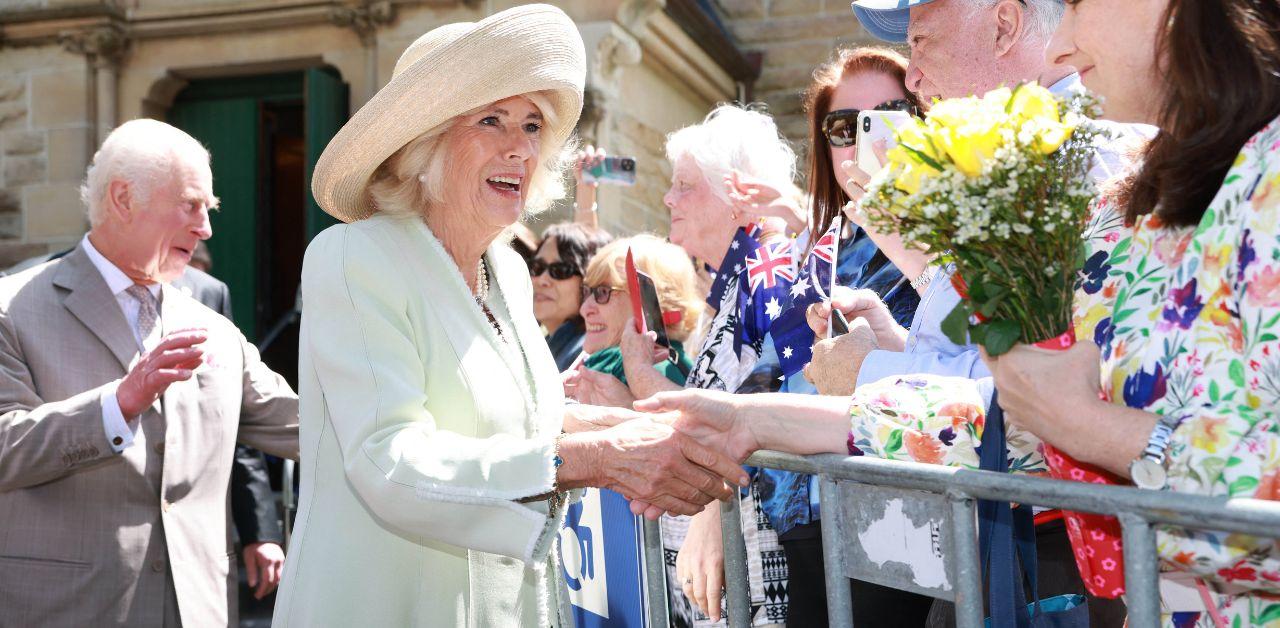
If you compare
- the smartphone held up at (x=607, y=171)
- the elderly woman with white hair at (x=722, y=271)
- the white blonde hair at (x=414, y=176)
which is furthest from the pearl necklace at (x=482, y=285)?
the smartphone held up at (x=607, y=171)

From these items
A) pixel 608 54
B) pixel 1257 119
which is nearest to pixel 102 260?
pixel 1257 119

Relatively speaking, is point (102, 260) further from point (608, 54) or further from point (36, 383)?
point (608, 54)

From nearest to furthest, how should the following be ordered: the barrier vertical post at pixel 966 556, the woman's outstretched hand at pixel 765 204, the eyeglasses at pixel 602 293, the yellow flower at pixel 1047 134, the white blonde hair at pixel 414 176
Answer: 1. the yellow flower at pixel 1047 134
2. the barrier vertical post at pixel 966 556
3. the white blonde hair at pixel 414 176
4. the woman's outstretched hand at pixel 765 204
5. the eyeglasses at pixel 602 293

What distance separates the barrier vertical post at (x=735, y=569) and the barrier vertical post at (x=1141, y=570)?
2.94 feet

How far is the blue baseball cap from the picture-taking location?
122 inches

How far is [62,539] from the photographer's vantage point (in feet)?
11.0

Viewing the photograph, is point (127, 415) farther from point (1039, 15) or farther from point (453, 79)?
point (1039, 15)

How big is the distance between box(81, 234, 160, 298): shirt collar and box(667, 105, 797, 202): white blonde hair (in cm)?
195

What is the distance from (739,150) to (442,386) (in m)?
1.82

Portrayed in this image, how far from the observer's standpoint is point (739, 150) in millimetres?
3830

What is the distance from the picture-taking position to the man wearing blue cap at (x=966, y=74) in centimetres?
224

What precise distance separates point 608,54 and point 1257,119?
5.87 meters

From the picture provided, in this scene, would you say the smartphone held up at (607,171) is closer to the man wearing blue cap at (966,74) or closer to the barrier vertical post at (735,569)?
the man wearing blue cap at (966,74)

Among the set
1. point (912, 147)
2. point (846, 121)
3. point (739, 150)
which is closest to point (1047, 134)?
point (912, 147)
